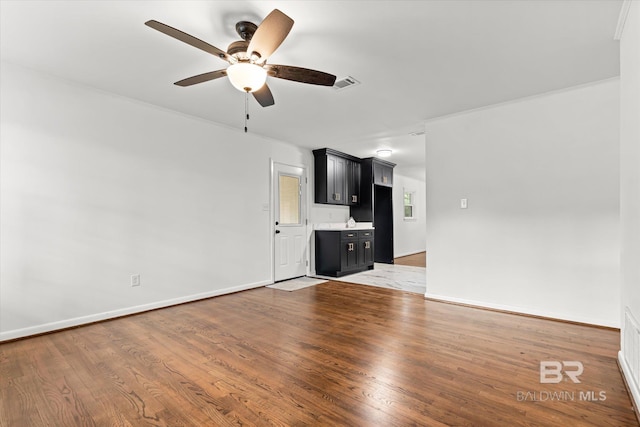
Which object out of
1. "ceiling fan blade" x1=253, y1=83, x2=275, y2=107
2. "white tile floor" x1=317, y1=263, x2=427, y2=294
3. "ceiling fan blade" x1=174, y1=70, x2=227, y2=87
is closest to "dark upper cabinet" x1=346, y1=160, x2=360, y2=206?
"white tile floor" x1=317, y1=263, x2=427, y2=294

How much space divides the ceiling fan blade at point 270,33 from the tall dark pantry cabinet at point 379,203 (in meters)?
5.15

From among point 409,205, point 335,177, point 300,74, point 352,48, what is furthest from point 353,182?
point 300,74

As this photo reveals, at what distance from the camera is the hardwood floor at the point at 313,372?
1704 millimetres

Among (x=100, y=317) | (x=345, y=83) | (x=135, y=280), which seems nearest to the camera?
(x=345, y=83)

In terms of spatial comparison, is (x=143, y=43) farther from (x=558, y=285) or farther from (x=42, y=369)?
(x=558, y=285)

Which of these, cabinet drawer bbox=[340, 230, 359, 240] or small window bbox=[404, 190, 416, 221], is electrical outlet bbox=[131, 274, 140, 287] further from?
small window bbox=[404, 190, 416, 221]

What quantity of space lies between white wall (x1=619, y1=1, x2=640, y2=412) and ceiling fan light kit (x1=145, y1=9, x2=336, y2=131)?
187cm

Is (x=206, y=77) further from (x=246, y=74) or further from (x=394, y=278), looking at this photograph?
(x=394, y=278)

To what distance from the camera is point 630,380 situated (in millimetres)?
1894

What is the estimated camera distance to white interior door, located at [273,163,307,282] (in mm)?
5423

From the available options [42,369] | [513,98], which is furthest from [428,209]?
[42,369]

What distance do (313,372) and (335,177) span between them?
14.9ft

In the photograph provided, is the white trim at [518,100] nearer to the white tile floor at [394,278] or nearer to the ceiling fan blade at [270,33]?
the white tile floor at [394,278]

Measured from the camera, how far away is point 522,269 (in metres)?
3.51
